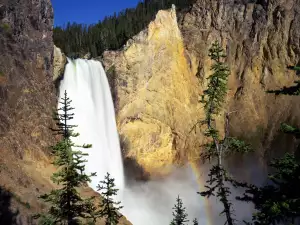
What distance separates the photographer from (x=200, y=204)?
134ft

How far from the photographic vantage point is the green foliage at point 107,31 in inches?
1857

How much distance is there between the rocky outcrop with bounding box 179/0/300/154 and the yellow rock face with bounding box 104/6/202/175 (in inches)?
143

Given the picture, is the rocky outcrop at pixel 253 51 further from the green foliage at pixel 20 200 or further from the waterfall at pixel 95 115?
the green foliage at pixel 20 200

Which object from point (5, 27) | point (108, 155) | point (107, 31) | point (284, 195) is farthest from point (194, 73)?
point (284, 195)

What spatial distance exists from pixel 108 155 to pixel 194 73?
50.9ft

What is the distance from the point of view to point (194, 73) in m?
48.2

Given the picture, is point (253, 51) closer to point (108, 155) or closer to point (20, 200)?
point (108, 155)

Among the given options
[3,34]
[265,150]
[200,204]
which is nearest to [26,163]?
[3,34]

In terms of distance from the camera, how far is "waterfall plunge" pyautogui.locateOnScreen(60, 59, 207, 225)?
126 feet

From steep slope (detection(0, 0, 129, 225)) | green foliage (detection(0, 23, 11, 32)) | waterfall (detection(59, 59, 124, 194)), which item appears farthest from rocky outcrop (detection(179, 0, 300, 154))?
green foliage (detection(0, 23, 11, 32))

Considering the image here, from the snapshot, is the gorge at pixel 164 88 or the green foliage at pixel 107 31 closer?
the gorge at pixel 164 88

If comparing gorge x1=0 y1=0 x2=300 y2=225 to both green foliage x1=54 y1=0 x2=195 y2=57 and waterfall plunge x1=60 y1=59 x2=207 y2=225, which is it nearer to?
waterfall plunge x1=60 y1=59 x2=207 y2=225

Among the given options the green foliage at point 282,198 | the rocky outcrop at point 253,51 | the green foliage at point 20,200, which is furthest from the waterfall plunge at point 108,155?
the green foliage at point 282,198

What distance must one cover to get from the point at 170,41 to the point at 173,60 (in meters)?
2.51
